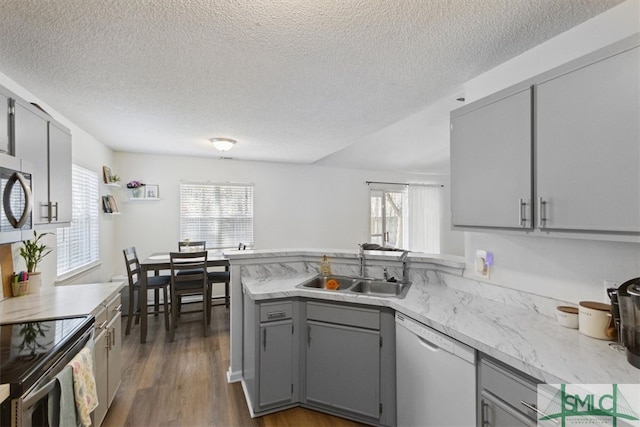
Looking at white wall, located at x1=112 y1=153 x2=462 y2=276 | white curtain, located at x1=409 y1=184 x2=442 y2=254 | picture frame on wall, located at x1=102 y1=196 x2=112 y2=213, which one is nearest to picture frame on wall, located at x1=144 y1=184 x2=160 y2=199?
white wall, located at x1=112 y1=153 x2=462 y2=276

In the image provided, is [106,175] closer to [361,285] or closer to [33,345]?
[33,345]

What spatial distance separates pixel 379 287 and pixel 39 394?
2.10 meters

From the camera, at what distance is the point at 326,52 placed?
1769 millimetres

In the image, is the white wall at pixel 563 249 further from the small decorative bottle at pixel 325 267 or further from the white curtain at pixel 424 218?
the white curtain at pixel 424 218

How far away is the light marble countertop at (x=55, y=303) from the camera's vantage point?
69.2 inches

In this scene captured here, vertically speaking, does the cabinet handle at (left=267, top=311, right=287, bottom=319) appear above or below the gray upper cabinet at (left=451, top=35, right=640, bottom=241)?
below

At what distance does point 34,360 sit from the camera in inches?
48.6

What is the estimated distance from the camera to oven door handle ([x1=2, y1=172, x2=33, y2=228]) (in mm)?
1482

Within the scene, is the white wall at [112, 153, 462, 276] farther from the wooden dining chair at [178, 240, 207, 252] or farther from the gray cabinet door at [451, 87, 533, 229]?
the gray cabinet door at [451, 87, 533, 229]

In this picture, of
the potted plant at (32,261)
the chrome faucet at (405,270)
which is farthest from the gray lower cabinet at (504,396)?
the potted plant at (32,261)

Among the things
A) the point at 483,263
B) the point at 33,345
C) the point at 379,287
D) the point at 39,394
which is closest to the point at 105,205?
the point at 33,345

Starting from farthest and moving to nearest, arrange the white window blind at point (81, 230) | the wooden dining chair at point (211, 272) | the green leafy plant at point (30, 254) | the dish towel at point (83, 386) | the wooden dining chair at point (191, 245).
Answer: the wooden dining chair at point (191, 245) → the wooden dining chair at point (211, 272) → the white window blind at point (81, 230) → the green leafy plant at point (30, 254) → the dish towel at point (83, 386)

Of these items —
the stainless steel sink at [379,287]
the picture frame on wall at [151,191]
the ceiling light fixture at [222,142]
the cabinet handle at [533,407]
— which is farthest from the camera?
the picture frame on wall at [151,191]

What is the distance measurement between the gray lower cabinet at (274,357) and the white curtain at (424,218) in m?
5.01
